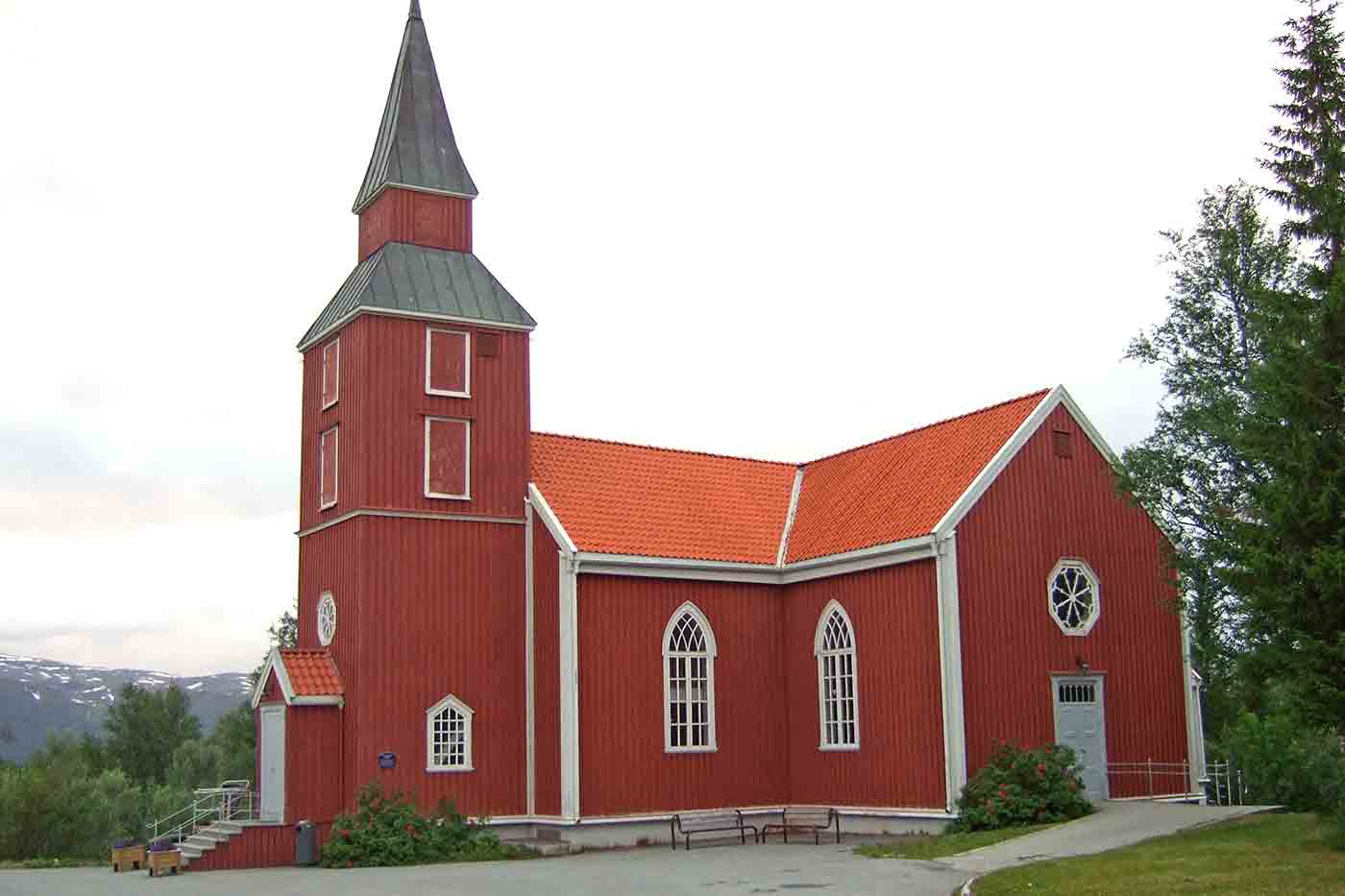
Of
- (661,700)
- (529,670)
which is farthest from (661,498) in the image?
(529,670)

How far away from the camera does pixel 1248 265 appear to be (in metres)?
31.7

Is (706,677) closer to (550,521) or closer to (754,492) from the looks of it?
(550,521)

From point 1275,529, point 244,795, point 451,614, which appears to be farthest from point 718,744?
point 1275,529

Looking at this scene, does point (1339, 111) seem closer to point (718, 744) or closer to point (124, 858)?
point (718, 744)

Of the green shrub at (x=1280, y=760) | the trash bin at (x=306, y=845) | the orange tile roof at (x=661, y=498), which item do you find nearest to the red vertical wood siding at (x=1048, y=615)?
the green shrub at (x=1280, y=760)

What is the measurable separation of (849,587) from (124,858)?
14.7m

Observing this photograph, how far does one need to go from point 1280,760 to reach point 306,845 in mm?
21079

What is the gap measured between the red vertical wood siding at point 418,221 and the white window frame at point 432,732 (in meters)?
9.76

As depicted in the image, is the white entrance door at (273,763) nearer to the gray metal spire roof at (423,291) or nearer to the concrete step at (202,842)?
the concrete step at (202,842)

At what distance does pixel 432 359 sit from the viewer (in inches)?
1160

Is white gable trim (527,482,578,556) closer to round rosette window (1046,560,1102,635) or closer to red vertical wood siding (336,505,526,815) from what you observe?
red vertical wood siding (336,505,526,815)

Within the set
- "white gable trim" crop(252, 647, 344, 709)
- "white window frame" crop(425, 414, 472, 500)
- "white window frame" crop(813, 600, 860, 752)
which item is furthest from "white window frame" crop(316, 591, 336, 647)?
"white window frame" crop(813, 600, 860, 752)

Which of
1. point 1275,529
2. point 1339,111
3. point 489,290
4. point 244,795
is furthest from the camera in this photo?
point 489,290

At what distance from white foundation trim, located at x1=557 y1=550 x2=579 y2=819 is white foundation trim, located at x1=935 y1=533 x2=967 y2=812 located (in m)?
6.89
